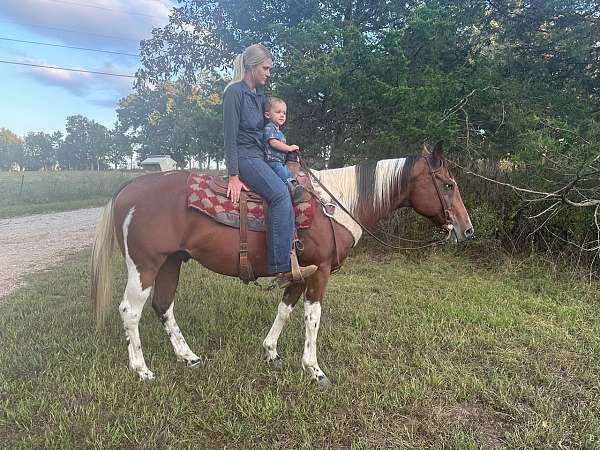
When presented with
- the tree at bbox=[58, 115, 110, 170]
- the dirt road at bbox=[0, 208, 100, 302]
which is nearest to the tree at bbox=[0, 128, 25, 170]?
the tree at bbox=[58, 115, 110, 170]

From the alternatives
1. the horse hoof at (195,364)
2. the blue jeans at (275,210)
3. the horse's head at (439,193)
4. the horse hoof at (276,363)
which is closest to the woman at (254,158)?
the blue jeans at (275,210)

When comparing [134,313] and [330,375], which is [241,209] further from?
[330,375]

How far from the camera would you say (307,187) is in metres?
3.40

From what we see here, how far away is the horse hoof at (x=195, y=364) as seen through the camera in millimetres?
3437

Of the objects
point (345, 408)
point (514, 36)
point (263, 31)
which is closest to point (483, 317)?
point (345, 408)

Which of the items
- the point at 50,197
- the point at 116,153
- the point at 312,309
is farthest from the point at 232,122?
the point at 116,153

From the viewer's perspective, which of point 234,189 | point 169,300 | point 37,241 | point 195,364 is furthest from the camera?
point 37,241

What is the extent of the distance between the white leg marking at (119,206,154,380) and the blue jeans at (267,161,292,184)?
4.13 feet

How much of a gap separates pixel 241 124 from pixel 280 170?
19.8 inches

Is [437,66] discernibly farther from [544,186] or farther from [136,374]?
[136,374]

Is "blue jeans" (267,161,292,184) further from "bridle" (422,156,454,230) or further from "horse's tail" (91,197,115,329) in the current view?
Answer: "horse's tail" (91,197,115,329)

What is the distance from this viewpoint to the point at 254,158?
10.5ft

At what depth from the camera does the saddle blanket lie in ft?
10.4

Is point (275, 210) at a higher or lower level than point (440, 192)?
lower
